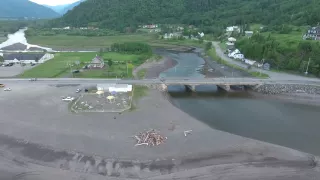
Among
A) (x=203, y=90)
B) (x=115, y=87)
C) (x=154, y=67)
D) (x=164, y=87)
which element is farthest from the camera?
(x=154, y=67)

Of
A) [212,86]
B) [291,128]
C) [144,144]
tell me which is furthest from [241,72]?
[144,144]

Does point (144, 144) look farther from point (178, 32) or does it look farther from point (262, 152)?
point (178, 32)

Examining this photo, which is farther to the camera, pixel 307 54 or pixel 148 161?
pixel 307 54

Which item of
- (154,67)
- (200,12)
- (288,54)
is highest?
(200,12)

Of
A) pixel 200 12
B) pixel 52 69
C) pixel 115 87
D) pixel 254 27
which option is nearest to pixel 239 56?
pixel 115 87

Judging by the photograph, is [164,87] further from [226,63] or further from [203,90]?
[226,63]

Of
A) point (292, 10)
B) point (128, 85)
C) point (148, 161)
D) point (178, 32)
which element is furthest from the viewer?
point (178, 32)

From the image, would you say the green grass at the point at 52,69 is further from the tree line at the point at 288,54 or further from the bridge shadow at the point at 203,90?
the tree line at the point at 288,54
